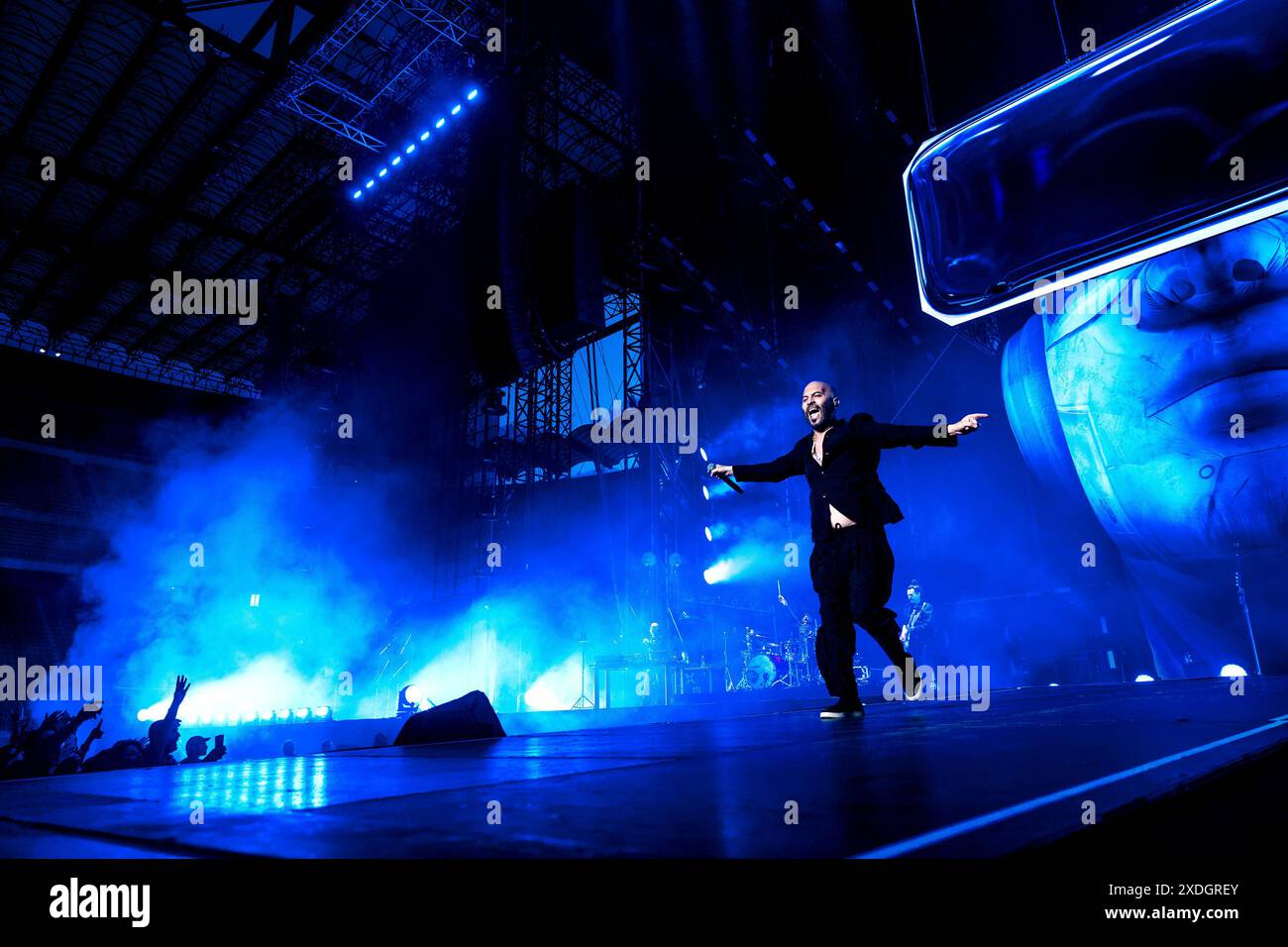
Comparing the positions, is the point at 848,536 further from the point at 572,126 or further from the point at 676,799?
the point at 572,126

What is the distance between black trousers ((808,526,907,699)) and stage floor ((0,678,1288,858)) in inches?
51.0

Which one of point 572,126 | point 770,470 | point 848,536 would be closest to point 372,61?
point 572,126

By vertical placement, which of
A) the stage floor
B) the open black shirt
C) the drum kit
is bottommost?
the drum kit

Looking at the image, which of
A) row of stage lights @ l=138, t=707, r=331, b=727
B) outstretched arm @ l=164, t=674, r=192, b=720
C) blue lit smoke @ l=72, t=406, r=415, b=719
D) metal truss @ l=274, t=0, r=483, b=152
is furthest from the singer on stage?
row of stage lights @ l=138, t=707, r=331, b=727

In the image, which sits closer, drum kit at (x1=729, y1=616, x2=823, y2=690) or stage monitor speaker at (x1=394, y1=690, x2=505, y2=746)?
stage monitor speaker at (x1=394, y1=690, x2=505, y2=746)

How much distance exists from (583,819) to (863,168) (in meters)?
11.8

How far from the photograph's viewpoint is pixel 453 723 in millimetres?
3463

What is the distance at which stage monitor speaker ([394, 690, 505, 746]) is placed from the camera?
3.41 meters

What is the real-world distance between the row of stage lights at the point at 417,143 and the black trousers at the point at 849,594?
35.7 ft

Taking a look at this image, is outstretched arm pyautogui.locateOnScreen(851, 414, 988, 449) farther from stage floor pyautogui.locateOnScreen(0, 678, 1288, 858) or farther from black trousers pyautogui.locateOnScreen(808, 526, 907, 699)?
stage floor pyautogui.locateOnScreen(0, 678, 1288, 858)

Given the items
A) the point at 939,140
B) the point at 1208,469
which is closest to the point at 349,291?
the point at 939,140

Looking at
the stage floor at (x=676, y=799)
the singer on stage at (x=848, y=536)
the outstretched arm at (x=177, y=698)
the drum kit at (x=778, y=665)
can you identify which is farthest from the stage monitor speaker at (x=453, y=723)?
the drum kit at (x=778, y=665)

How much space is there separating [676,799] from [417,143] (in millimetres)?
14691
